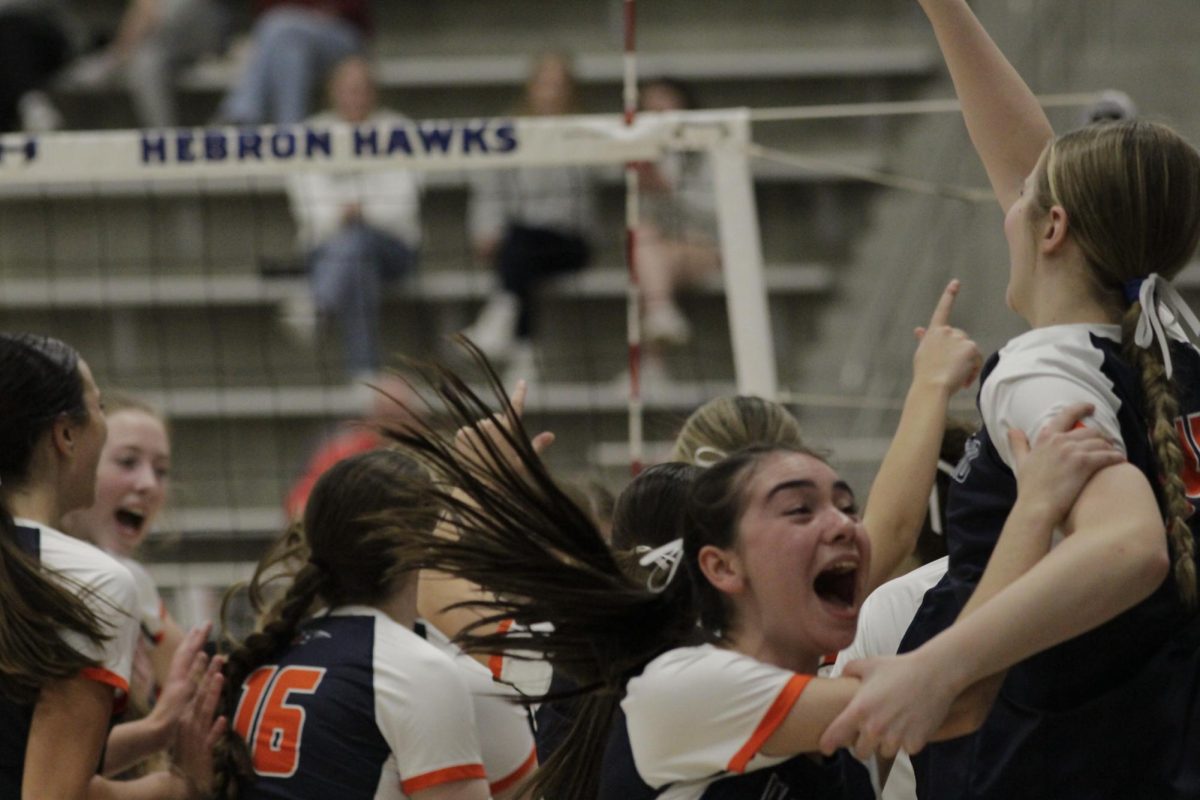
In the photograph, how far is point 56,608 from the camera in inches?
110

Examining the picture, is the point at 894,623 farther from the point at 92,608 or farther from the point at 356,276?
the point at 356,276

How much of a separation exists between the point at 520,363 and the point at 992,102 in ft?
18.9

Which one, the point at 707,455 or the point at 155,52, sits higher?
the point at 155,52

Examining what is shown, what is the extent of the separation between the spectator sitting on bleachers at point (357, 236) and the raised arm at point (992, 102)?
18.5 ft

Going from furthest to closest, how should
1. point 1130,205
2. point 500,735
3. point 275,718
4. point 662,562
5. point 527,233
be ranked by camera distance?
point 527,233 → point 500,735 → point 275,718 → point 662,562 → point 1130,205

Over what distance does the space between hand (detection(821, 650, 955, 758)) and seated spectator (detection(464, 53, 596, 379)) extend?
615cm

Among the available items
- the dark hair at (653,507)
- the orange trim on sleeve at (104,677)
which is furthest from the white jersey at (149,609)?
the dark hair at (653,507)

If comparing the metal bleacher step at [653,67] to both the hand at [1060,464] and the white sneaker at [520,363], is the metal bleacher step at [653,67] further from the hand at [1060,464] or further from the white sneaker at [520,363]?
the hand at [1060,464]

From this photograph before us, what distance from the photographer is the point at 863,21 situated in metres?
9.05

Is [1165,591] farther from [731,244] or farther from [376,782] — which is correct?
[731,244]

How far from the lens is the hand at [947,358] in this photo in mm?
2738

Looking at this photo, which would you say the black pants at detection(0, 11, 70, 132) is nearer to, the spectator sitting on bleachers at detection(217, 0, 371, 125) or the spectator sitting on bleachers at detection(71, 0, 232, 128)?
the spectator sitting on bleachers at detection(71, 0, 232, 128)

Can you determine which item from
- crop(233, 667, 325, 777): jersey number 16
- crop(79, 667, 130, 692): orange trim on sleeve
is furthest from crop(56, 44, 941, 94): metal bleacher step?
crop(79, 667, 130, 692): orange trim on sleeve

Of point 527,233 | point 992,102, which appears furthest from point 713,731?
point 527,233
